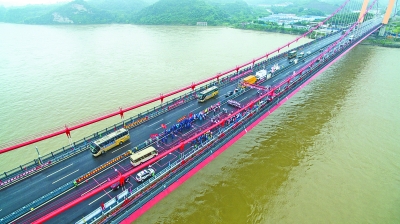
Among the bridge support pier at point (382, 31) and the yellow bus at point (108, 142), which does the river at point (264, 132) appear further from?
the bridge support pier at point (382, 31)

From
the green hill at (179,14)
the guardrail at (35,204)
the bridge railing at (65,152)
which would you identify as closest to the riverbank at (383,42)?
the green hill at (179,14)

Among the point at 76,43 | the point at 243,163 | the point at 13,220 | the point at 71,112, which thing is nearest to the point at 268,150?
the point at 243,163

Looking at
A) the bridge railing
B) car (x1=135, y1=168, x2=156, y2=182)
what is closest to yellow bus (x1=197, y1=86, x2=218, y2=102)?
the bridge railing

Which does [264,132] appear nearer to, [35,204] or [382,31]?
[35,204]

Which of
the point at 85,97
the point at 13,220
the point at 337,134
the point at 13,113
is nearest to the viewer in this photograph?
the point at 13,220

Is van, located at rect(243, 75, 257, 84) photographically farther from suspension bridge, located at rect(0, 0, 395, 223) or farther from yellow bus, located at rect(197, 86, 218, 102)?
yellow bus, located at rect(197, 86, 218, 102)

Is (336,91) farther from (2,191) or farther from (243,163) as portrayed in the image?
(2,191)

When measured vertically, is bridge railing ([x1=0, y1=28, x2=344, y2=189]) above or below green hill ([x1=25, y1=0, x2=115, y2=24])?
below
